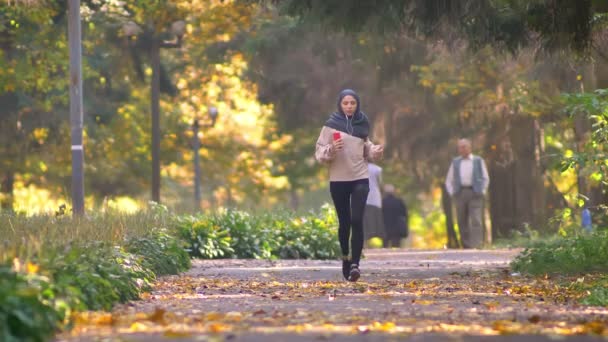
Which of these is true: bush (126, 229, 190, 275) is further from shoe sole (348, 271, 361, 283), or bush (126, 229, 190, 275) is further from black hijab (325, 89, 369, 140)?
black hijab (325, 89, 369, 140)

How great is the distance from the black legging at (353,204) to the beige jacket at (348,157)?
72 mm

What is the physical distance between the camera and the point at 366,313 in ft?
33.7

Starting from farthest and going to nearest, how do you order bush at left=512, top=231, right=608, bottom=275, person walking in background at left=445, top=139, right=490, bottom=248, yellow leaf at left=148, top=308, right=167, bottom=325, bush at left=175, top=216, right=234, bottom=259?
person walking in background at left=445, top=139, right=490, bottom=248 → bush at left=175, top=216, right=234, bottom=259 → bush at left=512, top=231, right=608, bottom=275 → yellow leaf at left=148, top=308, right=167, bottom=325

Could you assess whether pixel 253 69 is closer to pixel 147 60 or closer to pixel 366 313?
pixel 147 60

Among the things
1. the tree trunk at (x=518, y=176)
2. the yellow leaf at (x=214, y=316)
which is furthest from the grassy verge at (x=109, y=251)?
the tree trunk at (x=518, y=176)

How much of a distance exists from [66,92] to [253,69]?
178 inches

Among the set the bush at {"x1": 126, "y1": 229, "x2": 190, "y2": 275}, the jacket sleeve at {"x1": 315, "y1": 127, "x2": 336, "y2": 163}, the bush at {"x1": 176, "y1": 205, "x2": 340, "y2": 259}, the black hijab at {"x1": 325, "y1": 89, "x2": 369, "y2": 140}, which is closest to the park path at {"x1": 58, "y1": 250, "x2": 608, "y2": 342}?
the bush at {"x1": 126, "y1": 229, "x2": 190, "y2": 275}

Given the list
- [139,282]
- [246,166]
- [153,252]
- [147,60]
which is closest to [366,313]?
[139,282]

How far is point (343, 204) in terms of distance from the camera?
14.8 meters

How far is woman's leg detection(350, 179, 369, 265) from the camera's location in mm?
14648

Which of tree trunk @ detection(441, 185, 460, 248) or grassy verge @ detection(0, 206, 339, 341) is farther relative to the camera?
tree trunk @ detection(441, 185, 460, 248)

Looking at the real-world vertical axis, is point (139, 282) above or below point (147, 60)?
below

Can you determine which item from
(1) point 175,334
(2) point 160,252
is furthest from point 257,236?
(1) point 175,334

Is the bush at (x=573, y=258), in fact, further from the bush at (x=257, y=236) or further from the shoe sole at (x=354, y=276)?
the bush at (x=257, y=236)
